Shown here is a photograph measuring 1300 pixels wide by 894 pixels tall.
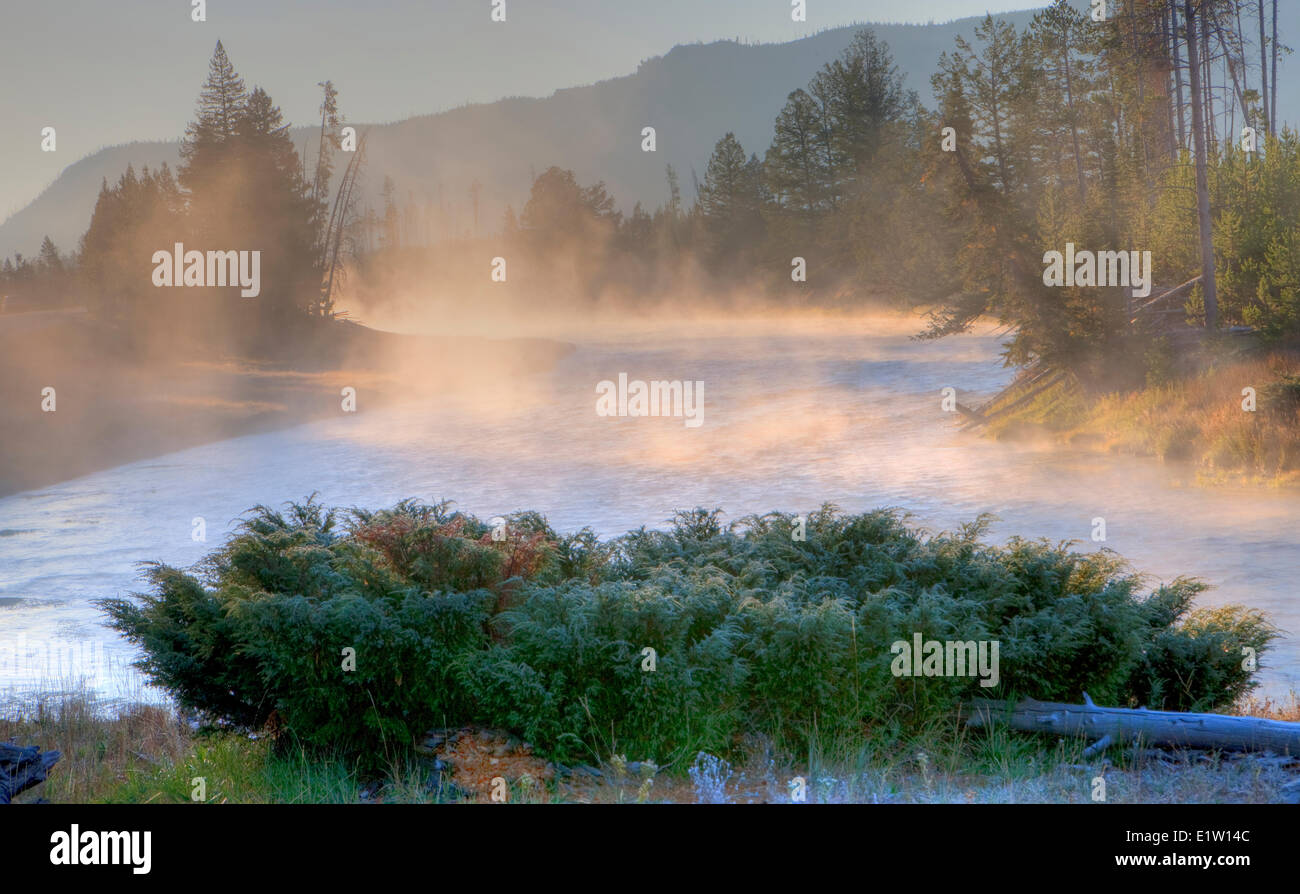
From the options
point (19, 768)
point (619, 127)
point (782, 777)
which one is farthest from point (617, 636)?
point (619, 127)

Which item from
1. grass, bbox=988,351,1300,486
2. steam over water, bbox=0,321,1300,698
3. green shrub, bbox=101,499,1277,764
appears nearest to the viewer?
green shrub, bbox=101,499,1277,764

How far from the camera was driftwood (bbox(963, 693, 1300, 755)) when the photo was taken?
7793 mm

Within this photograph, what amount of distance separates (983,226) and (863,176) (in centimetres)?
2436

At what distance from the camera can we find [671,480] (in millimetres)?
29953

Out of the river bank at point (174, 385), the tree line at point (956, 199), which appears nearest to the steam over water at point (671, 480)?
the river bank at point (174, 385)

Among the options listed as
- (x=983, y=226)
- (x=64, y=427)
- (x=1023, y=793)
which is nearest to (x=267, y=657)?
(x=1023, y=793)

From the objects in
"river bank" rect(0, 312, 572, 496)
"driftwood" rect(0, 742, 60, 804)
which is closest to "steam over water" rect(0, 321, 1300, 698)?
"river bank" rect(0, 312, 572, 496)

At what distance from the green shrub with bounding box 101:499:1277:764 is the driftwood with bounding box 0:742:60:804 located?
4.96 feet

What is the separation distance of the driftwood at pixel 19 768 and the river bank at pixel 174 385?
27221 millimetres

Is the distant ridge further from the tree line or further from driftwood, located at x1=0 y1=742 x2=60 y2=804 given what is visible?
driftwood, located at x1=0 y1=742 x2=60 y2=804

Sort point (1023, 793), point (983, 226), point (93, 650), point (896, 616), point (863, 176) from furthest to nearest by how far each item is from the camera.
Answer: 1. point (863, 176)
2. point (983, 226)
3. point (93, 650)
4. point (896, 616)
5. point (1023, 793)

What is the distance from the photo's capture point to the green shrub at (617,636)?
7.75 metres
